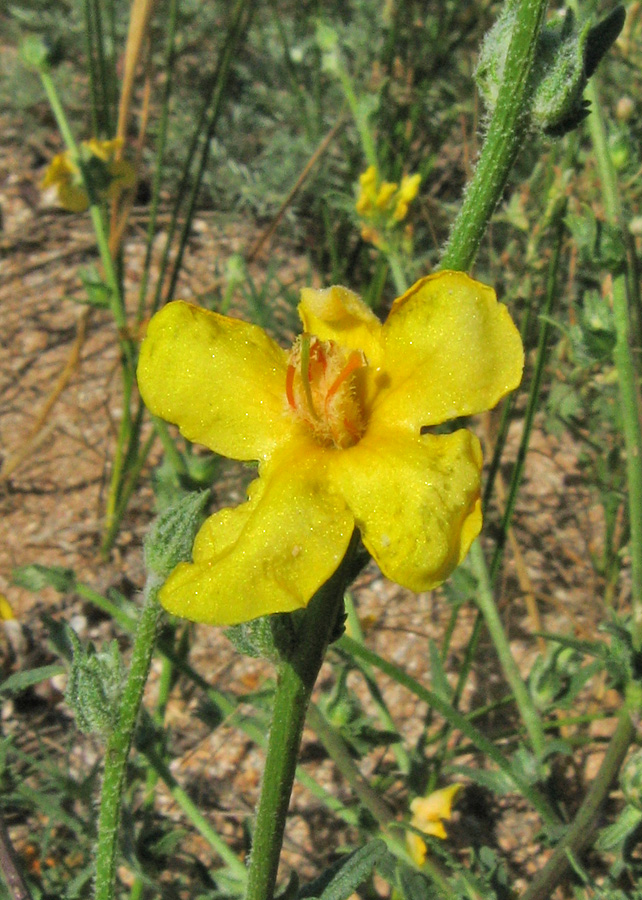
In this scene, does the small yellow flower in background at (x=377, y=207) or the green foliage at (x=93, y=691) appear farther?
the small yellow flower in background at (x=377, y=207)

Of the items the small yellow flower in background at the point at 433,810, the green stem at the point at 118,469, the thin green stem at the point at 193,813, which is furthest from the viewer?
the green stem at the point at 118,469

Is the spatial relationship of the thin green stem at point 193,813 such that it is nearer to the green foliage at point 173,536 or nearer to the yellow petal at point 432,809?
the yellow petal at point 432,809

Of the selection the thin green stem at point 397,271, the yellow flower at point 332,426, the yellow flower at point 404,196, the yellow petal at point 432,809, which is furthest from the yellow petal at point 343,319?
the yellow flower at point 404,196

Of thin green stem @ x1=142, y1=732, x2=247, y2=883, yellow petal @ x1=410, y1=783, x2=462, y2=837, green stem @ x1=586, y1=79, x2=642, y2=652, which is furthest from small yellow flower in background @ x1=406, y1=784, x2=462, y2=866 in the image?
green stem @ x1=586, y1=79, x2=642, y2=652

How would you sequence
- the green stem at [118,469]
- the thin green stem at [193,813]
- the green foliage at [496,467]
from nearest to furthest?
the green foliage at [496,467]
the thin green stem at [193,813]
the green stem at [118,469]

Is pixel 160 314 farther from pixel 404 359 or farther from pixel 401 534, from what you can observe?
pixel 401 534

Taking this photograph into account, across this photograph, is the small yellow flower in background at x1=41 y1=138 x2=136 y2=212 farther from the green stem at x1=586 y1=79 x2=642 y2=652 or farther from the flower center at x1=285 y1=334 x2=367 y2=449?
the flower center at x1=285 y1=334 x2=367 y2=449
